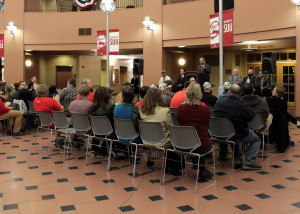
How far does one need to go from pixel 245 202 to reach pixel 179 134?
117cm

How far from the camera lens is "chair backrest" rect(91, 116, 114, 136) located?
210 inches

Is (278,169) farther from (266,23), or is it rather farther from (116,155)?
(266,23)

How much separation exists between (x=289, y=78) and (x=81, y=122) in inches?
436

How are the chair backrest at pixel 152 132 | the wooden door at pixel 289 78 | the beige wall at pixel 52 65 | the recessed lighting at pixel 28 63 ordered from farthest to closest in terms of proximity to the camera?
the beige wall at pixel 52 65 < the recessed lighting at pixel 28 63 < the wooden door at pixel 289 78 < the chair backrest at pixel 152 132

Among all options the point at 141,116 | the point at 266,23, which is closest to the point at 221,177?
the point at 141,116

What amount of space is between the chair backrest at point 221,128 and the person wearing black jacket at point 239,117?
0.35ft

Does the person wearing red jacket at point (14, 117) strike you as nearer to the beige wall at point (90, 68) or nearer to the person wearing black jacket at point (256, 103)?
the person wearing black jacket at point (256, 103)

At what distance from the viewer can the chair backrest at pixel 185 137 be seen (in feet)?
13.9

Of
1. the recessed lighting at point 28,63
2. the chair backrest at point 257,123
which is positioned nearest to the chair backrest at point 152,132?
the chair backrest at point 257,123

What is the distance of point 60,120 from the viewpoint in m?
6.09

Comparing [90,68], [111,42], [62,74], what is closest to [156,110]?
[111,42]

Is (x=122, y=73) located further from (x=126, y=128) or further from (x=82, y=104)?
(x=126, y=128)

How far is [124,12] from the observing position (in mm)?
13891

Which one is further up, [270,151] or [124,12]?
[124,12]
